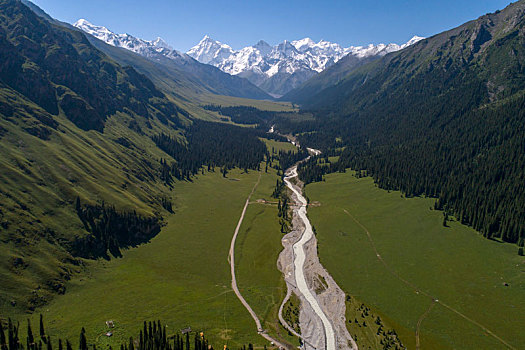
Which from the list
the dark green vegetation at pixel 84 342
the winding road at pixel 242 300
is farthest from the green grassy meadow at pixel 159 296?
the dark green vegetation at pixel 84 342

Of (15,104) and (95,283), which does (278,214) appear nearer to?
(95,283)

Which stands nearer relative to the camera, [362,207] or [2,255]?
[2,255]

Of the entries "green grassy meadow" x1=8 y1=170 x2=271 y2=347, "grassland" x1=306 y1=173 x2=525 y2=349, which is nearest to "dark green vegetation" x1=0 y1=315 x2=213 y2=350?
"green grassy meadow" x1=8 y1=170 x2=271 y2=347

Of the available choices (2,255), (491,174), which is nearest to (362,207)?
(491,174)

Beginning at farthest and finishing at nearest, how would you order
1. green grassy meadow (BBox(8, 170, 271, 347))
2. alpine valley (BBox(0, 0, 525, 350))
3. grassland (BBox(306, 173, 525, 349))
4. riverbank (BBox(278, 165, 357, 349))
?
riverbank (BBox(278, 165, 357, 349))
grassland (BBox(306, 173, 525, 349))
alpine valley (BBox(0, 0, 525, 350))
green grassy meadow (BBox(8, 170, 271, 347))

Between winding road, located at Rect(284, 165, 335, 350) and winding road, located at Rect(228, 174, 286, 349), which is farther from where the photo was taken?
winding road, located at Rect(284, 165, 335, 350)

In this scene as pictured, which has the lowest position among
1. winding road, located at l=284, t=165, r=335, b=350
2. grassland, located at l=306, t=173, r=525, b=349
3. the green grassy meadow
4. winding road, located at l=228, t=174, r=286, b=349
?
the green grassy meadow

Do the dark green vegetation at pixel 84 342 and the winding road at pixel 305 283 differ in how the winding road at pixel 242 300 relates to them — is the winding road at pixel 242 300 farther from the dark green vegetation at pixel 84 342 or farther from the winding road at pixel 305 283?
the dark green vegetation at pixel 84 342

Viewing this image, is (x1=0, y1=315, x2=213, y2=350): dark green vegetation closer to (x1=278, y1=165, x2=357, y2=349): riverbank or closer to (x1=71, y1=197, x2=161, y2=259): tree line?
(x1=278, y1=165, x2=357, y2=349): riverbank

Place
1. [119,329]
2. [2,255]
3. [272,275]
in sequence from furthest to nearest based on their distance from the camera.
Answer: [272,275] → [2,255] → [119,329]

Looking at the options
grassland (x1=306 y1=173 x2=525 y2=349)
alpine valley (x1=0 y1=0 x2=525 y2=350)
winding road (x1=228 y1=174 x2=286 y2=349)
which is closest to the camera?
winding road (x1=228 y1=174 x2=286 y2=349)
